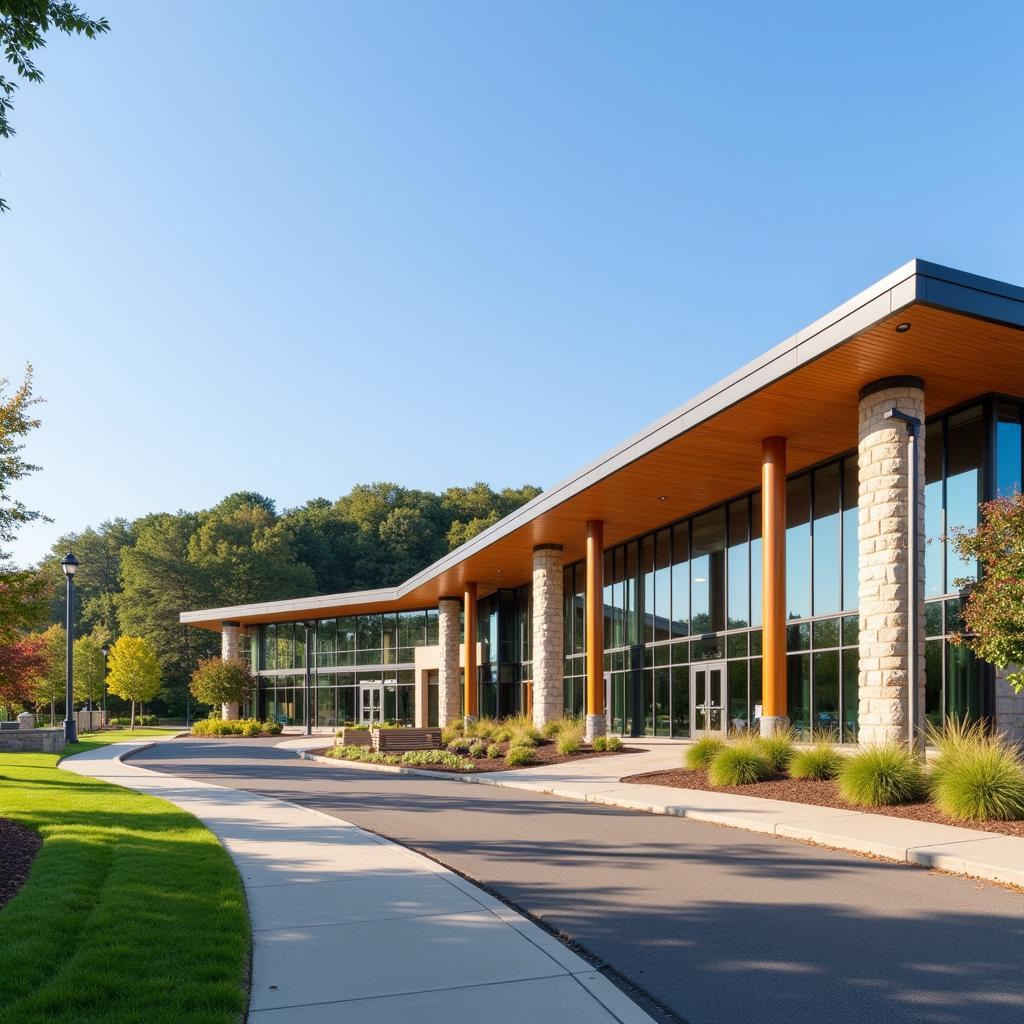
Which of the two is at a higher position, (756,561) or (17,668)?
(756,561)

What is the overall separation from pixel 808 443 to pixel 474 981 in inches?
676

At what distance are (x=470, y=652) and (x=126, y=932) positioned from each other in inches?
1335

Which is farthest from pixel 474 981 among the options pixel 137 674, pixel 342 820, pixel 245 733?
pixel 137 674

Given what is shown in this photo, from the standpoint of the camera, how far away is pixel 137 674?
59469mm

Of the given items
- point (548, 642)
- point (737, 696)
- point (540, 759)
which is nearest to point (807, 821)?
point (540, 759)

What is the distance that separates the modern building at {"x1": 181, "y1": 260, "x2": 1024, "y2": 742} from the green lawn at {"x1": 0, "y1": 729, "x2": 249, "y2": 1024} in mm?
10769

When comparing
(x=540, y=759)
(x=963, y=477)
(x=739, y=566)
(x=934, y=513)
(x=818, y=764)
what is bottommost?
(x=540, y=759)

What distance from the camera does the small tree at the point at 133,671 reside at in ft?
195

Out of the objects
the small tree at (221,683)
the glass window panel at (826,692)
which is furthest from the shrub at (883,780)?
the small tree at (221,683)

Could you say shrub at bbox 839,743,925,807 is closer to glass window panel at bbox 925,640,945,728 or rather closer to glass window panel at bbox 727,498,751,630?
glass window panel at bbox 925,640,945,728

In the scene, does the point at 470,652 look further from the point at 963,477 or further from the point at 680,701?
the point at 963,477

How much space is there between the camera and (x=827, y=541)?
22.7 metres

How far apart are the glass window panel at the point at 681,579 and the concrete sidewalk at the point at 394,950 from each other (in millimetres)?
19824

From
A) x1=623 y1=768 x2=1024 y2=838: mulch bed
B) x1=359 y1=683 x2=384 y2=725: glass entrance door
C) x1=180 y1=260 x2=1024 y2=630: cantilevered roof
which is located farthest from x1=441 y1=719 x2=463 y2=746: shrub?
x1=359 y1=683 x2=384 y2=725: glass entrance door
